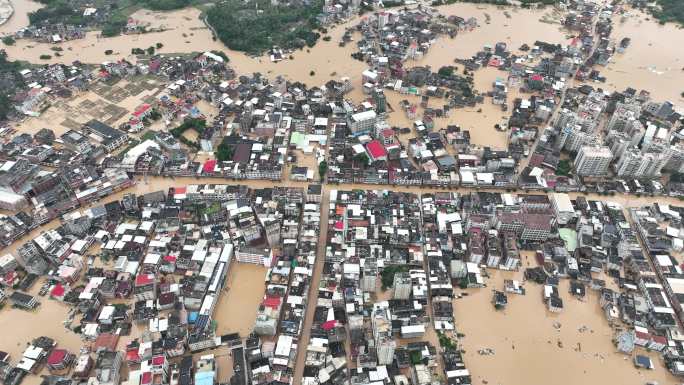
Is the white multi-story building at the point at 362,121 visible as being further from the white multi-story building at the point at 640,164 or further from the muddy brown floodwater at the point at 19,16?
the muddy brown floodwater at the point at 19,16

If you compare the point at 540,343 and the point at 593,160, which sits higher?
the point at 593,160

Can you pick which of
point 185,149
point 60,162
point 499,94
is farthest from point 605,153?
point 60,162

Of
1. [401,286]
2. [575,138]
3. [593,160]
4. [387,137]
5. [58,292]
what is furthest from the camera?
[575,138]

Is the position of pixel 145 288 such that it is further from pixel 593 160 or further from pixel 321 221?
pixel 593 160

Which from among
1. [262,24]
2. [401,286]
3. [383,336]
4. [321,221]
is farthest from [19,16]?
[383,336]

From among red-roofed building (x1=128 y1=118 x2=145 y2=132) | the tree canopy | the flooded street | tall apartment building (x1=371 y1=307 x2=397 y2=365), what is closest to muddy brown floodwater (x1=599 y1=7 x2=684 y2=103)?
the tree canopy

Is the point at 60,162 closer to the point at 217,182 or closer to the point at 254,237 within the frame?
the point at 217,182
